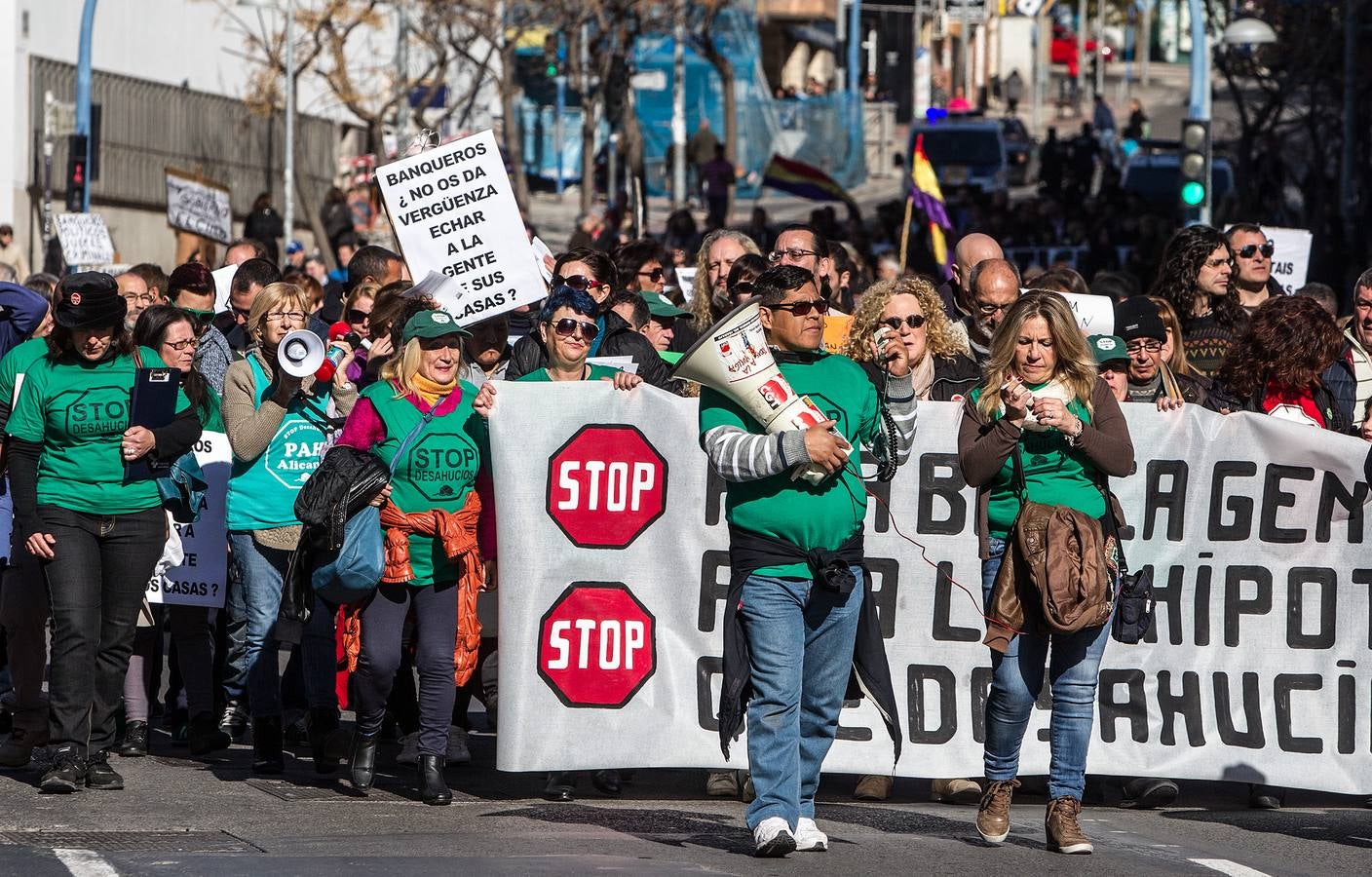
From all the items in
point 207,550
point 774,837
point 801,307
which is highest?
point 801,307

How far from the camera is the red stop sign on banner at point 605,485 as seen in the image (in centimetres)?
844

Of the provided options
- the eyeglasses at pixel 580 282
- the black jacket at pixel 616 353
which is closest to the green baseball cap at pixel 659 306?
the eyeglasses at pixel 580 282

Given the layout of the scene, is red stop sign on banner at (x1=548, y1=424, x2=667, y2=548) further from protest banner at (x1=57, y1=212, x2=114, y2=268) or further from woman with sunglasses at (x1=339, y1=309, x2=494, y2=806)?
protest banner at (x1=57, y1=212, x2=114, y2=268)

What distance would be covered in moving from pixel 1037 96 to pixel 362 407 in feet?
224

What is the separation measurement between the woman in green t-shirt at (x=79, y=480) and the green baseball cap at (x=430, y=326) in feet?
3.00

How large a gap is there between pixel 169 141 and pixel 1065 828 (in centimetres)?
3395

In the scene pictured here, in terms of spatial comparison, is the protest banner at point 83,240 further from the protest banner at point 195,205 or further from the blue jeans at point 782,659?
the blue jeans at point 782,659

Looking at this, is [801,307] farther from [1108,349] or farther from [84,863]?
[84,863]

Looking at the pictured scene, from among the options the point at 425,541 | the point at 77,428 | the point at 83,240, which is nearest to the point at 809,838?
the point at 425,541

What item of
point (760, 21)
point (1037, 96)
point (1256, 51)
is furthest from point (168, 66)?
point (1037, 96)

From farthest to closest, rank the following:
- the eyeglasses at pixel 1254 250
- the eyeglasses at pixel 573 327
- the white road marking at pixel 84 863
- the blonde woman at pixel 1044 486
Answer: the eyeglasses at pixel 1254 250 → the eyeglasses at pixel 573 327 → the blonde woman at pixel 1044 486 → the white road marking at pixel 84 863

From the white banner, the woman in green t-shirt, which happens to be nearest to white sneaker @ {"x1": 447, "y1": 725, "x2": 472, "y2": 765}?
the white banner

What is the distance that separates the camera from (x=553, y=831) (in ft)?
25.5

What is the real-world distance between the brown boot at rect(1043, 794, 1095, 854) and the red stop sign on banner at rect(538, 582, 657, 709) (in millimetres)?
1676
